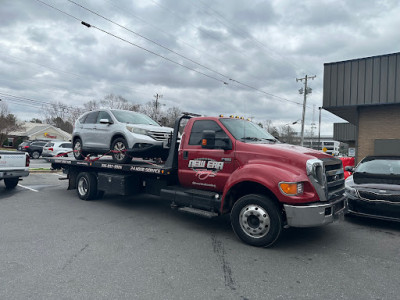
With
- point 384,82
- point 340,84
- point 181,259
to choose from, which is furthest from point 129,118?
point 384,82

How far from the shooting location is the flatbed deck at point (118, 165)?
6.35 metres

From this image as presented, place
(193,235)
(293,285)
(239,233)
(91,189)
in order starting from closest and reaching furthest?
(293,285) → (239,233) → (193,235) → (91,189)

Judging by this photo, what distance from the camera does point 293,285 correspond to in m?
3.45

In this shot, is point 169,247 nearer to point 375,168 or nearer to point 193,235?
point 193,235

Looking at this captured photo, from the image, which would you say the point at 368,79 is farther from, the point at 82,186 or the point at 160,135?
the point at 82,186

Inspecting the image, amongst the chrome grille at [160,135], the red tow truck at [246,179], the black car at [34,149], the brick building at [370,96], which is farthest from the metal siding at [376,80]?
the black car at [34,149]

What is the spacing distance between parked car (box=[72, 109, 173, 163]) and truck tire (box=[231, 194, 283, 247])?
309 cm

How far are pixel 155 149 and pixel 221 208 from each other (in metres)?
2.89

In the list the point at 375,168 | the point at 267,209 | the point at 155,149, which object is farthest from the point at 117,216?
the point at 375,168

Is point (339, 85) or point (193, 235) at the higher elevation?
point (339, 85)

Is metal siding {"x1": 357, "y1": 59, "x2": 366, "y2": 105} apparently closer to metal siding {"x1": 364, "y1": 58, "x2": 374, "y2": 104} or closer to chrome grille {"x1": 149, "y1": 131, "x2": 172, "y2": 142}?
metal siding {"x1": 364, "y1": 58, "x2": 374, "y2": 104}

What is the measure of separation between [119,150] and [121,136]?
0.37m

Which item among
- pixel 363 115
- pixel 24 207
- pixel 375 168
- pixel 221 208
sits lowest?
pixel 24 207

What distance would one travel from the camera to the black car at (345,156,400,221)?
18.5ft
